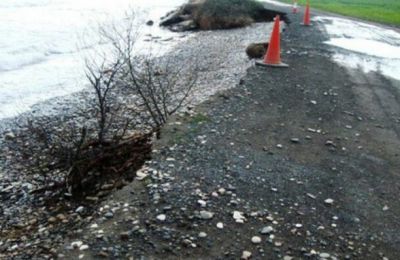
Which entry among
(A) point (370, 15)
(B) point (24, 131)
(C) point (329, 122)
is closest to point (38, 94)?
(B) point (24, 131)

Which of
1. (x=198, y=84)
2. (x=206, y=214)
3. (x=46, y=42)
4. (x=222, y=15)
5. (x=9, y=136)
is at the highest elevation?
(x=206, y=214)

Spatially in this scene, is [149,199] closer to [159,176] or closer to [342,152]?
[159,176]

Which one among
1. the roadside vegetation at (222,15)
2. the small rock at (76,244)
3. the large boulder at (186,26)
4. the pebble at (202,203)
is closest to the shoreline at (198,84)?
the small rock at (76,244)

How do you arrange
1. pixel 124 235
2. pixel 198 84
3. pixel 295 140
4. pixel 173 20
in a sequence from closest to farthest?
pixel 124 235 → pixel 295 140 → pixel 198 84 → pixel 173 20

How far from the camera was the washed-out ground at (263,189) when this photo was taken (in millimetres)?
4391

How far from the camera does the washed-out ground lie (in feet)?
14.4

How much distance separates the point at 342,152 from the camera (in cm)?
668

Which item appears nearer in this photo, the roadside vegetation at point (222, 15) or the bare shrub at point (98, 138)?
the bare shrub at point (98, 138)

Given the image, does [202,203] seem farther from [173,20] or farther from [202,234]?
[173,20]

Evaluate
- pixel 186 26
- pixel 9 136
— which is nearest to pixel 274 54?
pixel 9 136

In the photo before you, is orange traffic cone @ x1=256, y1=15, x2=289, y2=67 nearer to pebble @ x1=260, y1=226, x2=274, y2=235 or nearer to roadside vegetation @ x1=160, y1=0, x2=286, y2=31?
pebble @ x1=260, y1=226, x2=274, y2=235

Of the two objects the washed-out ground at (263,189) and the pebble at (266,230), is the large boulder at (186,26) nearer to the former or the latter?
the washed-out ground at (263,189)

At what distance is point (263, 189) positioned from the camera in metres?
5.40

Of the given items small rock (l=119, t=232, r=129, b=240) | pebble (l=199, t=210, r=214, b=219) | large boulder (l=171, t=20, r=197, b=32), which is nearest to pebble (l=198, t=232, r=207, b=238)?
pebble (l=199, t=210, r=214, b=219)
